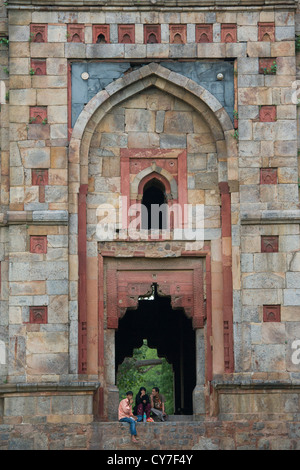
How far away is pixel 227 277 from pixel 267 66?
4.10 metres

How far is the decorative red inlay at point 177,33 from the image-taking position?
23594mm

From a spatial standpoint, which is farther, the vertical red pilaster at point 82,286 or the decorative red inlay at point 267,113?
the decorative red inlay at point 267,113

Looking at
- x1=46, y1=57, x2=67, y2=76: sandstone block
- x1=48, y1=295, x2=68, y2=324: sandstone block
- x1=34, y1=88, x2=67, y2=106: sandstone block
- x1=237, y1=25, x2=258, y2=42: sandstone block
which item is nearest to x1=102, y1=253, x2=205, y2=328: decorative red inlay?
x1=48, y1=295, x2=68, y2=324: sandstone block

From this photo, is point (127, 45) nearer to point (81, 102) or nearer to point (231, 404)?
point (81, 102)

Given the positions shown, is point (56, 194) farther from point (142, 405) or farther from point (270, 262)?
point (142, 405)

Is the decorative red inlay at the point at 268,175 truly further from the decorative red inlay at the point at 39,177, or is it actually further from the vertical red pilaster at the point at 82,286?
the decorative red inlay at the point at 39,177

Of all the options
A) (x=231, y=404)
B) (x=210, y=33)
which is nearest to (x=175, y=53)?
(x=210, y=33)

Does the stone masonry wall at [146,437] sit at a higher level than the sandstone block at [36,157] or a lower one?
lower

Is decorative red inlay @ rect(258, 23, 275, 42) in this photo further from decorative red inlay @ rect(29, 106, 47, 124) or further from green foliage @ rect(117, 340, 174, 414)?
green foliage @ rect(117, 340, 174, 414)

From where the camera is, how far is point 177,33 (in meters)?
23.6

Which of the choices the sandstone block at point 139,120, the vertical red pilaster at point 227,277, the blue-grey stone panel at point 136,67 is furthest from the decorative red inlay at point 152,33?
the vertical red pilaster at point 227,277

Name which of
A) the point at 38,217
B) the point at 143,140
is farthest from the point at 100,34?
the point at 38,217

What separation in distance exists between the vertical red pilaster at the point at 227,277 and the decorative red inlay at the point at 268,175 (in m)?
0.69

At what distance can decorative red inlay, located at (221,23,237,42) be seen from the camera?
2361 cm
